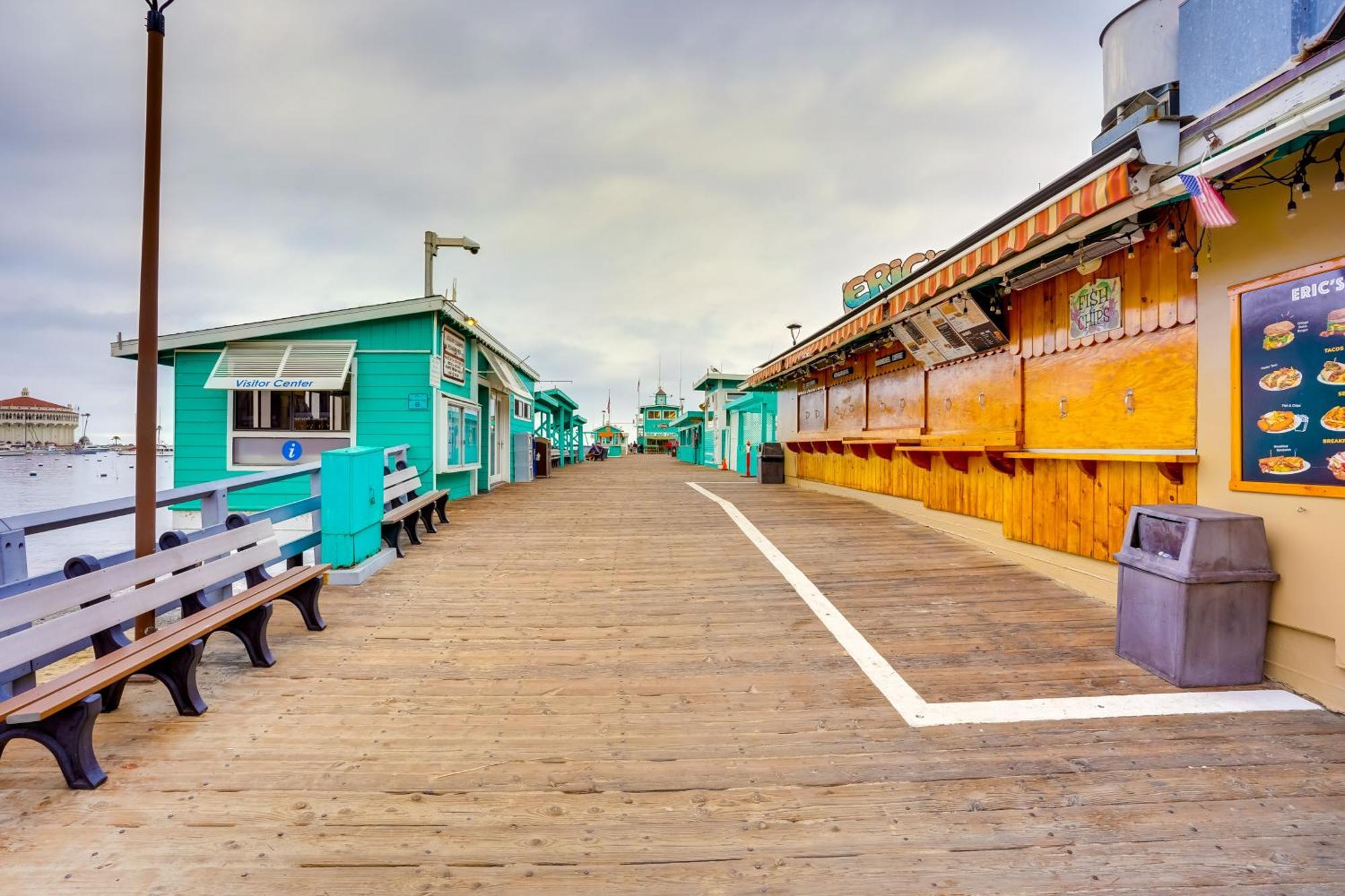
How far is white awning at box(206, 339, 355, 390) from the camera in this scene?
965 centimetres

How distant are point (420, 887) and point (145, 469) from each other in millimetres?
3019

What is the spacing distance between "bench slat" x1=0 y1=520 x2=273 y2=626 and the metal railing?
210 millimetres

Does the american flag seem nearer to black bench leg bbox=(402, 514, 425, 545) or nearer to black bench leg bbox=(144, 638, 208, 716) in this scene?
black bench leg bbox=(144, 638, 208, 716)

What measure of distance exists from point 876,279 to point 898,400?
454cm

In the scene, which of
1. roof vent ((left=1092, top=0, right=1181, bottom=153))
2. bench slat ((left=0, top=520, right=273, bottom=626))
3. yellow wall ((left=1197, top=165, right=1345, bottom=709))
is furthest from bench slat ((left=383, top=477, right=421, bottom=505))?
roof vent ((left=1092, top=0, right=1181, bottom=153))

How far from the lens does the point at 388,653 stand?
144 inches

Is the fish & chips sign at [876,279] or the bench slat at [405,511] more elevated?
the fish & chips sign at [876,279]

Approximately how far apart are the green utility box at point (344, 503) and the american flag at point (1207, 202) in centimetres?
614

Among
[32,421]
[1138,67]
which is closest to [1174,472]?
[1138,67]

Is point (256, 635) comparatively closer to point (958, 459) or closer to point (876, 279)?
point (958, 459)

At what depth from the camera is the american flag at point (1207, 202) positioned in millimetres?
2822

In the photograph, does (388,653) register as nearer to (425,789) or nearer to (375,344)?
(425,789)

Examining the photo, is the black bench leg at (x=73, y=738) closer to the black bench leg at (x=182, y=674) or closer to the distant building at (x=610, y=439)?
the black bench leg at (x=182, y=674)

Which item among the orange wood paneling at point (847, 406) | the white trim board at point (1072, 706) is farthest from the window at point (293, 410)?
the white trim board at point (1072, 706)
